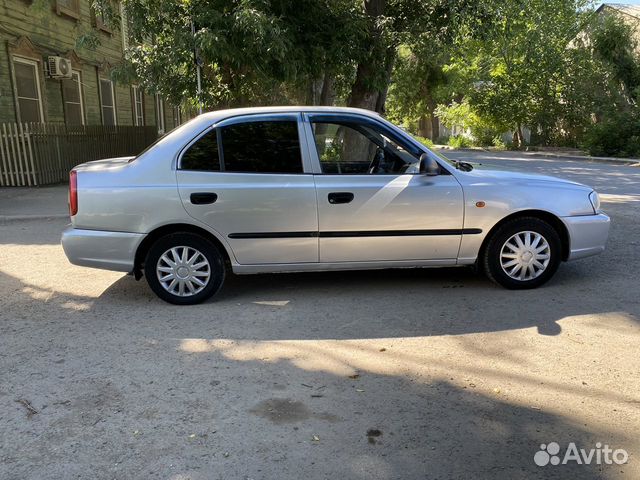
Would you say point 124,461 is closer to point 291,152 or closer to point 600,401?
point 600,401

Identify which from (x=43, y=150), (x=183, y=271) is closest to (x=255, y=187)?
(x=183, y=271)

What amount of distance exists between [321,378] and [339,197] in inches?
71.3

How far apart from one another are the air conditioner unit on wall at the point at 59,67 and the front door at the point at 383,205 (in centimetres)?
1225

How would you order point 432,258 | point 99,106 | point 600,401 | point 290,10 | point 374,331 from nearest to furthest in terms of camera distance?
point 600,401
point 374,331
point 432,258
point 290,10
point 99,106

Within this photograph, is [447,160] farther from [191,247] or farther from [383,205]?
[191,247]

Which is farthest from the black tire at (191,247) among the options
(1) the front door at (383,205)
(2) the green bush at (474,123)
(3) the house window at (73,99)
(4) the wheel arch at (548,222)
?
(2) the green bush at (474,123)

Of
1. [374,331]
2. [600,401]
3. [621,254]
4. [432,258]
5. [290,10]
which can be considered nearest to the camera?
[600,401]

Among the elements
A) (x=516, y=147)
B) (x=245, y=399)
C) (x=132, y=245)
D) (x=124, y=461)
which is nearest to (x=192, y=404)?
(x=245, y=399)

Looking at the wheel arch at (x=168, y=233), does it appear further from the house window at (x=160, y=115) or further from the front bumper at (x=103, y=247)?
the house window at (x=160, y=115)

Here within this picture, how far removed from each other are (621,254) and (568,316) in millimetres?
2472

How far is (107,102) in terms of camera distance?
18.8 meters

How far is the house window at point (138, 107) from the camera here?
68.3 ft

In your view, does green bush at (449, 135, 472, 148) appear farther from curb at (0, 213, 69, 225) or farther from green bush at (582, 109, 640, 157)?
curb at (0, 213, 69, 225)

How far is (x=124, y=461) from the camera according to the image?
2695 mm
